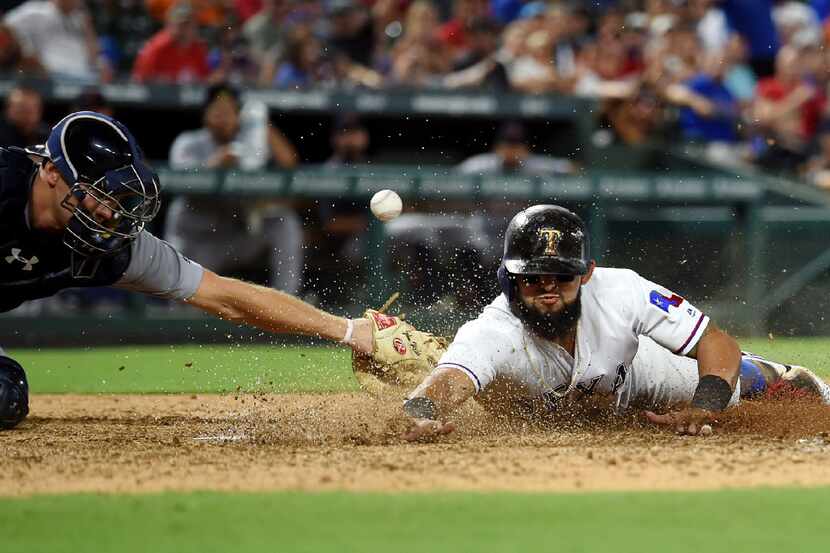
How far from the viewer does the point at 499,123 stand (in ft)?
40.7

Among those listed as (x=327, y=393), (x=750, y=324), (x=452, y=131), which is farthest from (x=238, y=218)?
(x=750, y=324)

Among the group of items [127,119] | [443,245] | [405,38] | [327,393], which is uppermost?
[405,38]

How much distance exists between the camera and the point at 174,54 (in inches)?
478

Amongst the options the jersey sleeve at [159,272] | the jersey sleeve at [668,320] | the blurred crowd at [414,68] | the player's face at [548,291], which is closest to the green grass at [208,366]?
the blurred crowd at [414,68]

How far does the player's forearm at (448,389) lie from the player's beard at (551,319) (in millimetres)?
459

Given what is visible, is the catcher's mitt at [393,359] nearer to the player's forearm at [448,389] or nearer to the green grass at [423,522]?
the player's forearm at [448,389]

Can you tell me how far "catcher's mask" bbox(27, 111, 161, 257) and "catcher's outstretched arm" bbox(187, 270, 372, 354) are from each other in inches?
26.8

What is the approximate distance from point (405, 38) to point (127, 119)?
319 centimetres

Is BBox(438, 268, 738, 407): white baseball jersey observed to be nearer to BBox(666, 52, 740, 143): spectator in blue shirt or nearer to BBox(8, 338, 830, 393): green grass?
BBox(8, 338, 830, 393): green grass

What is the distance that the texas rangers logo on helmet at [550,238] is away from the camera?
5129 mm

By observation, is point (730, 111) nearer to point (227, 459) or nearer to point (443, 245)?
point (443, 245)

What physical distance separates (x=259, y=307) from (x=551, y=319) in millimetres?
1488

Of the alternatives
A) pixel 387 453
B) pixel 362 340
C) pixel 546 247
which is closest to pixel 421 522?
pixel 387 453

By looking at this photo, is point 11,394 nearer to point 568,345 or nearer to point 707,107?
point 568,345
